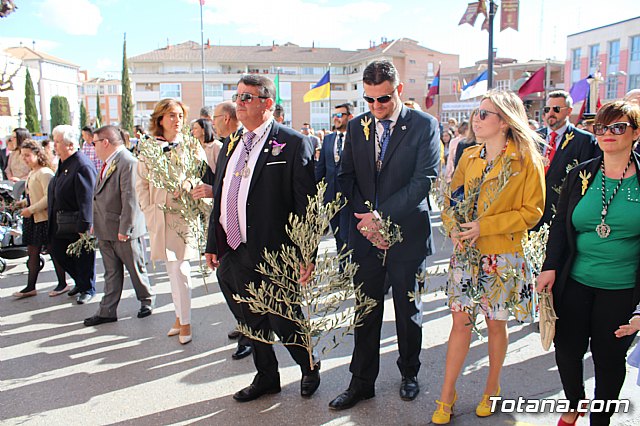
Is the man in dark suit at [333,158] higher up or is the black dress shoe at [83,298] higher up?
the man in dark suit at [333,158]

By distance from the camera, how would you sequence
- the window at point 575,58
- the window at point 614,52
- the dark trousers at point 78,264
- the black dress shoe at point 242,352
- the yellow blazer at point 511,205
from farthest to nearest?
the window at point 575,58, the window at point 614,52, the dark trousers at point 78,264, the black dress shoe at point 242,352, the yellow blazer at point 511,205

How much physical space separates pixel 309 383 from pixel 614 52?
50749 millimetres

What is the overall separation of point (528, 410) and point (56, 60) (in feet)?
301

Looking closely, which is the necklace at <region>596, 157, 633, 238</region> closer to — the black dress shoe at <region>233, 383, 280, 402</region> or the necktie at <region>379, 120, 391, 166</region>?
the necktie at <region>379, 120, 391, 166</region>

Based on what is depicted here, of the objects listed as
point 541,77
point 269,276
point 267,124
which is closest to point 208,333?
point 269,276

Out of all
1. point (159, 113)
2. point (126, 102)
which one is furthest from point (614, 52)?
point (159, 113)

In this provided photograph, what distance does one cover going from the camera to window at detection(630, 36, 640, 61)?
41750mm

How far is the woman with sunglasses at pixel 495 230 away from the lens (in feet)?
10.1

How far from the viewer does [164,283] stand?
7074mm

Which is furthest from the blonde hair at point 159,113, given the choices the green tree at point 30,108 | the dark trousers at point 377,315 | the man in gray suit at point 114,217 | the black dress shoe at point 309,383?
the green tree at point 30,108

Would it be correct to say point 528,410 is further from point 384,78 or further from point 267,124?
point 267,124

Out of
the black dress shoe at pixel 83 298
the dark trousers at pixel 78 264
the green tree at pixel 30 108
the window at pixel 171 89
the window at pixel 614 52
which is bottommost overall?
the black dress shoe at pixel 83 298

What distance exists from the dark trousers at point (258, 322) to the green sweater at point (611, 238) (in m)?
1.91

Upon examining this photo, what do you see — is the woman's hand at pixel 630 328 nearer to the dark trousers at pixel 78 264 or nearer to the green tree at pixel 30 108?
the dark trousers at pixel 78 264
